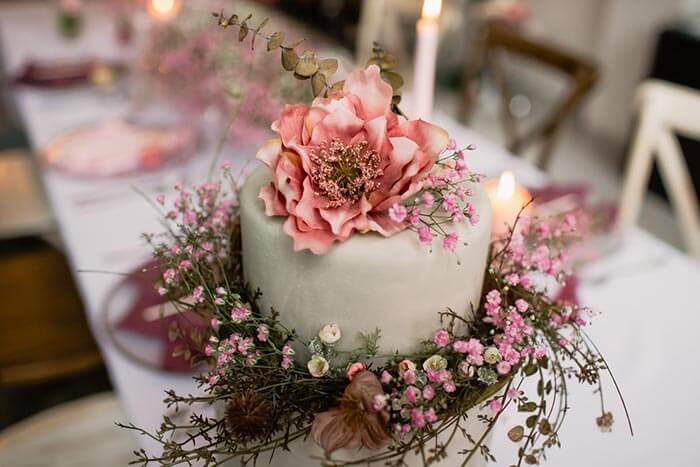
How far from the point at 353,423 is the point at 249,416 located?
10 centimetres

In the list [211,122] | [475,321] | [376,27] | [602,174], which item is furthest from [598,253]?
[602,174]

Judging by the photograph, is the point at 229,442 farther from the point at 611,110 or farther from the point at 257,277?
the point at 611,110

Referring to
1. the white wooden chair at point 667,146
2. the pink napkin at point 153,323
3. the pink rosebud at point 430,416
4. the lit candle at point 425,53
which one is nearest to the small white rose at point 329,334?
the pink rosebud at point 430,416

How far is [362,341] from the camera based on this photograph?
0.66 metres

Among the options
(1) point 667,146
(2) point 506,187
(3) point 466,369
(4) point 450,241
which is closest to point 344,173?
(4) point 450,241

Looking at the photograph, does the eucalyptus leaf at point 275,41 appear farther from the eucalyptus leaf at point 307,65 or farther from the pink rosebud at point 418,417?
the pink rosebud at point 418,417

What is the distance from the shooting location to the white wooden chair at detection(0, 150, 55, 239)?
6.92 ft

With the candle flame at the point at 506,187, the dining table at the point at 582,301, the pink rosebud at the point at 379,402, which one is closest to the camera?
the pink rosebud at the point at 379,402

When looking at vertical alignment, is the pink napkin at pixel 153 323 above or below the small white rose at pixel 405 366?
below

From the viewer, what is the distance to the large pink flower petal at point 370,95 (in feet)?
2.16

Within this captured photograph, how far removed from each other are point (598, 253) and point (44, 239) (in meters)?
1.64

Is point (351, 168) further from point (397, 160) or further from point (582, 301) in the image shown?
point (582, 301)

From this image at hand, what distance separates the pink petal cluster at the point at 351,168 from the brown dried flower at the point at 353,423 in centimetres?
14

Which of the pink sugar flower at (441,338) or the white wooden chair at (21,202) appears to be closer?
the pink sugar flower at (441,338)
